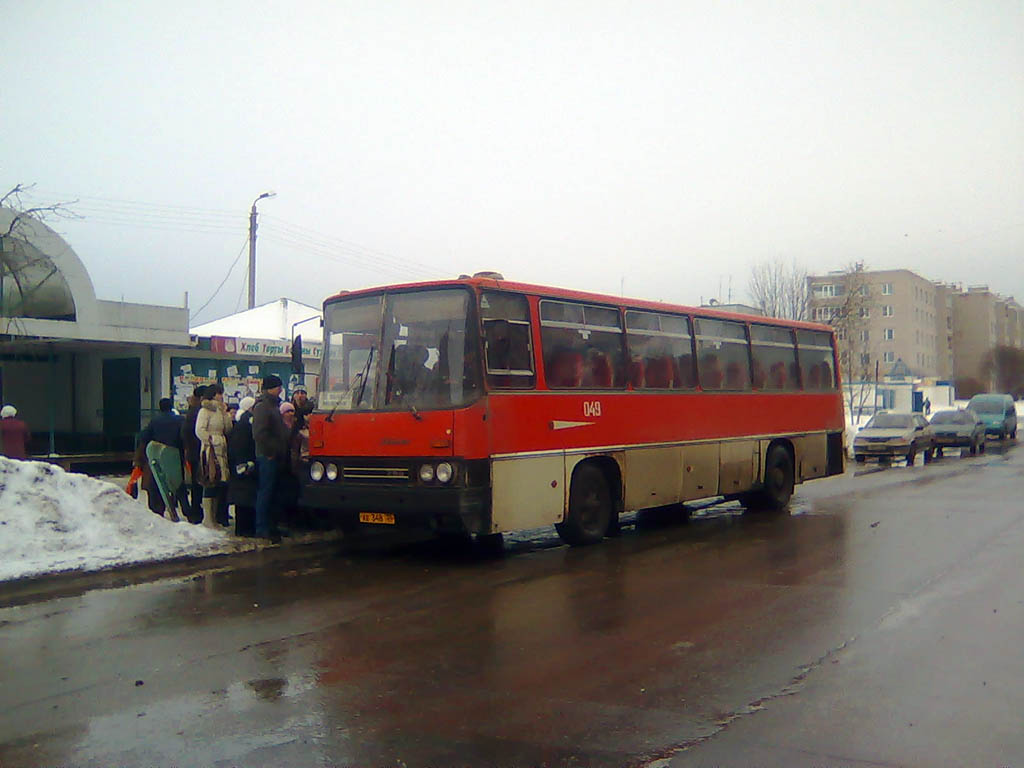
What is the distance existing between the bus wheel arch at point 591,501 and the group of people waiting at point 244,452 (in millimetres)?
3443

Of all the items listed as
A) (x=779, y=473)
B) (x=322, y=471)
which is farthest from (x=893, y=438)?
(x=322, y=471)

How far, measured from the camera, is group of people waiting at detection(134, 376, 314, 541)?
12.0m

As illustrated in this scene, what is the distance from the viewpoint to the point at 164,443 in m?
12.7

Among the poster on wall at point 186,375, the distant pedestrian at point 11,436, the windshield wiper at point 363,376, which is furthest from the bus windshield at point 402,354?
the poster on wall at point 186,375

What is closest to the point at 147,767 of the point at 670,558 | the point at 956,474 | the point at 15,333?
the point at 670,558

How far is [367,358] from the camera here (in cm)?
1104

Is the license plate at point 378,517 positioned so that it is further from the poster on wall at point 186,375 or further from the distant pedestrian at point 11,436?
the poster on wall at point 186,375

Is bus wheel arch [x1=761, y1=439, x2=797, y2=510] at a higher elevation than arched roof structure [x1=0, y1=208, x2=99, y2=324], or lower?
lower

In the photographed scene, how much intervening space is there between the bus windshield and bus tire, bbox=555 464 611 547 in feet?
7.27

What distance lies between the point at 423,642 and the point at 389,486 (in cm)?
362

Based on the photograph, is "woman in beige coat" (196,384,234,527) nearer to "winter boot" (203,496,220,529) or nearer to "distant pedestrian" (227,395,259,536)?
"distant pedestrian" (227,395,259,536)

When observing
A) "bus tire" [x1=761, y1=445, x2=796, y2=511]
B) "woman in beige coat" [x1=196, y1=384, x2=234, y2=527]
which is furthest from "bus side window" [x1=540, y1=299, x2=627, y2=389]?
"bus tire" [x1=761, y1=445, x2=796, y2=511]

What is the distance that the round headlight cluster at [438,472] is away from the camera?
1027cm

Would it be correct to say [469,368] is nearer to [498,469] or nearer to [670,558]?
[498,469]
